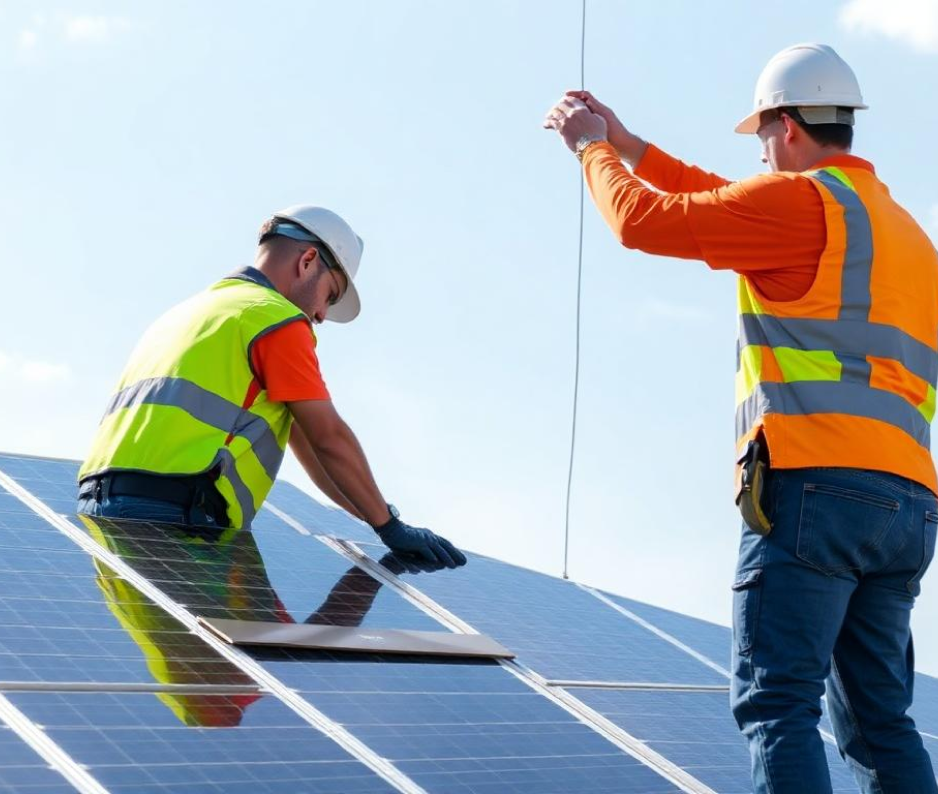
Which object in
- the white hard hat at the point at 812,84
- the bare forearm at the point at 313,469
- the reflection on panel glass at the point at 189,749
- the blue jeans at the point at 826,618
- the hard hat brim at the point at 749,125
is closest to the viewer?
the reflection on panel glass at the point at 189,749

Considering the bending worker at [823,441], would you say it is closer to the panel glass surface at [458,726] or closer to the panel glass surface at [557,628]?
the panel glass surface at [458,726]

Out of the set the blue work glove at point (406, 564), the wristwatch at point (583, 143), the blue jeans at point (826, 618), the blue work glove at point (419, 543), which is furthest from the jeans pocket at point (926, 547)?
the blue work glove at point (419, 543)

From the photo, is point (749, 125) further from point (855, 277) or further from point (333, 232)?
point (333, 232)

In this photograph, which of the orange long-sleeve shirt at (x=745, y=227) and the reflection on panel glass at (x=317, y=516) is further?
the reflection on panel glass at (x=317, y=516)

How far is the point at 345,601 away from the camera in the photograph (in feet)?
17.7

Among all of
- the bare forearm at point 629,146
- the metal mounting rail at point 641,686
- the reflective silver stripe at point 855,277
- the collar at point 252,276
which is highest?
the bare forearm at point 629,146

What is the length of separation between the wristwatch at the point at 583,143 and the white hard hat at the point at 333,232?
1.82 m

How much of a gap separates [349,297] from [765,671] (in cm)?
325

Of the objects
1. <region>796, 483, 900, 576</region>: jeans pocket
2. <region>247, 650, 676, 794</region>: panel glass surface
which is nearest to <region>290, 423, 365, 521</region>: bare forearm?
<region>247, 650, 676, 794</region>: panel glass surface

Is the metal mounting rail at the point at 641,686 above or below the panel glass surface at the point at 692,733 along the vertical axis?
above

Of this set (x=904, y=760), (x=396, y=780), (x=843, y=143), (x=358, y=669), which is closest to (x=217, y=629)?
(x=358, y=669)

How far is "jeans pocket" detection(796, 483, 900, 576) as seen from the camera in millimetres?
4008

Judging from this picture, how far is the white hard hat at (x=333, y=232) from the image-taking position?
642cm

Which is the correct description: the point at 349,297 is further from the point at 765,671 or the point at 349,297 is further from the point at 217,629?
the point at 765,671
